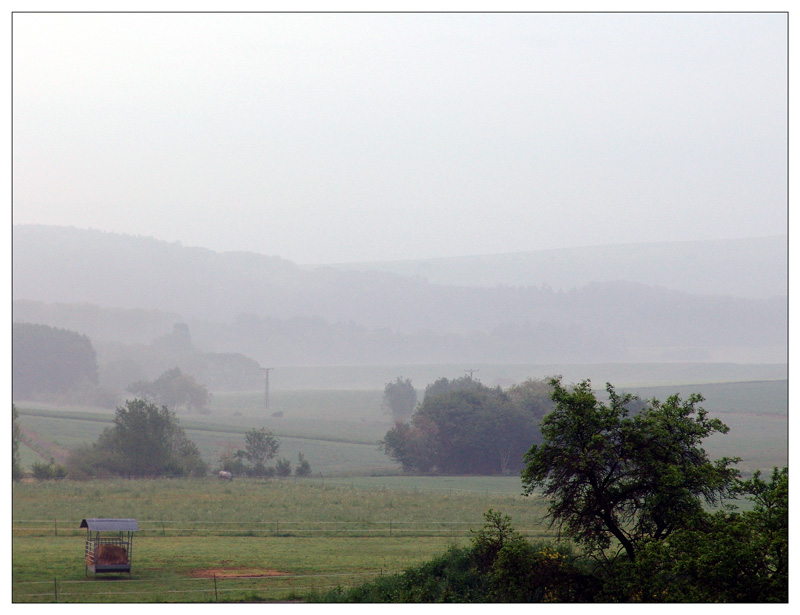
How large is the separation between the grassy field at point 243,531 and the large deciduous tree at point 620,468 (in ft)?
29.0

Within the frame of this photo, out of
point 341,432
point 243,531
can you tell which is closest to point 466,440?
point 341,432

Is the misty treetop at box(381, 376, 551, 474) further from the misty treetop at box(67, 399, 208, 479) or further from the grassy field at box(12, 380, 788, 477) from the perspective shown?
the misty treetop at box(67, 399, 208, 479)

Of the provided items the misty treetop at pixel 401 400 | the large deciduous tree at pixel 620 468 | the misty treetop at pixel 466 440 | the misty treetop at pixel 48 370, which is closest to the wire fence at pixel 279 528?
the large deciduous tree at pixel 620 468

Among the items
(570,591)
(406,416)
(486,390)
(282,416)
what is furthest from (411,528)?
(282,416)

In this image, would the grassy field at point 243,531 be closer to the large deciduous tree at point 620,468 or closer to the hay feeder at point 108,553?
the hay feeder at point 108,553

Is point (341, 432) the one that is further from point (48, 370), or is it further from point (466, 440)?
point (48, 370)

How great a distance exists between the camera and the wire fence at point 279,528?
4375cm

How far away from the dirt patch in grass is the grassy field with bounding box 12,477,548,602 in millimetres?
41

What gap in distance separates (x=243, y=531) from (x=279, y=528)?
242 centimetres

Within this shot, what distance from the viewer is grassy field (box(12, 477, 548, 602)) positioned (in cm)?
2942

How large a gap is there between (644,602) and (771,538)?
3.83 m

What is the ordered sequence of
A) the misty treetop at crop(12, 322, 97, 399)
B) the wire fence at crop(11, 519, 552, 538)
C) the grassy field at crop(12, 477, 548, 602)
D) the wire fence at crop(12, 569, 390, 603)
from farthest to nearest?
the misty treetop at crop(12, 322, 97, 399)
the wire fence at crop(11, 519, 552, 538)
the grassy field at crop(12, 477, 548, 602)
the wire fence at crop(12, 569, 390, 603)

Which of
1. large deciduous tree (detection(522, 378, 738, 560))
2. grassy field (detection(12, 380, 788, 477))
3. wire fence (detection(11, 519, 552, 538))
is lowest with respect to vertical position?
grassy field (detection(12, 380, 788, 477))

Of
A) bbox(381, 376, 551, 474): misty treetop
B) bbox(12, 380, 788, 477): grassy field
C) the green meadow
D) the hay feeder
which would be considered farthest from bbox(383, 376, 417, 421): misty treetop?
the hay feeder
